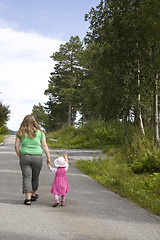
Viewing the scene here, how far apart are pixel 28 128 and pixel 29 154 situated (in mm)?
555

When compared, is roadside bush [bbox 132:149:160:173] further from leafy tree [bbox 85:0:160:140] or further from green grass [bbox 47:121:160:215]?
leafy tree [bbox 85:0:160:140]

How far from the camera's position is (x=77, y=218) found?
16.6 ft

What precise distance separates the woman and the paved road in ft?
1.31

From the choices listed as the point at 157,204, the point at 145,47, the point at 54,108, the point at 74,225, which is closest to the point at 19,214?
the point at 74,225

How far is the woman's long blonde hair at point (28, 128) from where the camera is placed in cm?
618

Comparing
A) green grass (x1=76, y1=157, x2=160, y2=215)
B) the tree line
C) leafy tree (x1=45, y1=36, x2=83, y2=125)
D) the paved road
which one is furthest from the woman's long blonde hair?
leafy tree (x1=45, y1=36, x2=83, y2=125)

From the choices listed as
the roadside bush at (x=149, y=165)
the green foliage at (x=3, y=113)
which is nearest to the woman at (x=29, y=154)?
the roadside bush at (x=149, y=165)

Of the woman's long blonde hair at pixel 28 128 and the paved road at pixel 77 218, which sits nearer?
the paved road at pixel 77 218

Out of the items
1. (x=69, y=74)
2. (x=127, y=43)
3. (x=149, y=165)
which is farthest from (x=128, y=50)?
(x=69, y=74)

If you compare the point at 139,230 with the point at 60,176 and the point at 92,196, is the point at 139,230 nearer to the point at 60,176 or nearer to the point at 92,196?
the point at 60,176

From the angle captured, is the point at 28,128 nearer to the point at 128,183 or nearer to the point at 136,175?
the point at 128,183

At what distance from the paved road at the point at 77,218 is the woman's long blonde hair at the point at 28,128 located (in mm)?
1450

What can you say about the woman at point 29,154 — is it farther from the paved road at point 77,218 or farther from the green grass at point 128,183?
the green grass at point 128,183

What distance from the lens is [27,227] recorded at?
4.44 meters
